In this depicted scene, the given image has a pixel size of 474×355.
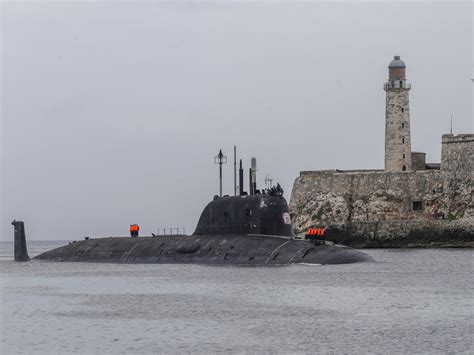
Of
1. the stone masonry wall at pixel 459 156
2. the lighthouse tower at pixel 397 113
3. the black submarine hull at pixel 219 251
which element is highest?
the lighthouse tower at pixel 397 113

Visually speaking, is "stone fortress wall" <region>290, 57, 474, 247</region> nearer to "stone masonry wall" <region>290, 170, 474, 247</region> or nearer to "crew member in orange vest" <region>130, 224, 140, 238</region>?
"stone masonry wall" <region>290, 170, 474, 247</region>

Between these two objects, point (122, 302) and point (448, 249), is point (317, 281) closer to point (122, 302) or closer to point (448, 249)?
point (122, 302)

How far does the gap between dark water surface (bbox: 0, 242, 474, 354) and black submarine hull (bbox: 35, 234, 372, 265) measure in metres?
0.62

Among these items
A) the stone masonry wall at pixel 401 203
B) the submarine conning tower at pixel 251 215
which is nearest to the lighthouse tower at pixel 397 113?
the stone masonry wall at pixel 401 203

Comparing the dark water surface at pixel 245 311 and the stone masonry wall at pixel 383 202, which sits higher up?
the stone masonry wall at pixel 383 202

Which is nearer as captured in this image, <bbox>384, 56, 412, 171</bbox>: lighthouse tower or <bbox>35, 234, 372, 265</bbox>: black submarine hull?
<bbox>35, 234, 372, 265</bbox>: black submarine hull

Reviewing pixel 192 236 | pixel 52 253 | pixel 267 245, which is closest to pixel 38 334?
pixel 267 245

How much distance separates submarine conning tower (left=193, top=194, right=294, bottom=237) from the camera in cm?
3916

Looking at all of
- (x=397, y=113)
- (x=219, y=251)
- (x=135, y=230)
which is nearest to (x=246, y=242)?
(x=219, y=251)

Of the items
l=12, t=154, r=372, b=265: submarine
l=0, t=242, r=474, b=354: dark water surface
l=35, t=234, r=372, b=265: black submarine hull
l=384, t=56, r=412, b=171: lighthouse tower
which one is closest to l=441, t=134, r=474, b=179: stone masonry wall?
l=384, t=56, r=412, b=171: lighthouse tower

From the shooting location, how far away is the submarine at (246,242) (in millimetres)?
37562

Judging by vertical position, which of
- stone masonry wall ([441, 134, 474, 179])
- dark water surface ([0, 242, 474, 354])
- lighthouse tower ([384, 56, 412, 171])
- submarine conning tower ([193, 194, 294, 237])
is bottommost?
dark water surface ([0, 242, 474, 354])

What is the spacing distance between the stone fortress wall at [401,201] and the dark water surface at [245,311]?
3012 cm

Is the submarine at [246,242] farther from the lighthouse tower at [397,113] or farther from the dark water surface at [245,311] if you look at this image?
the lighthouse tower at [397,113]
